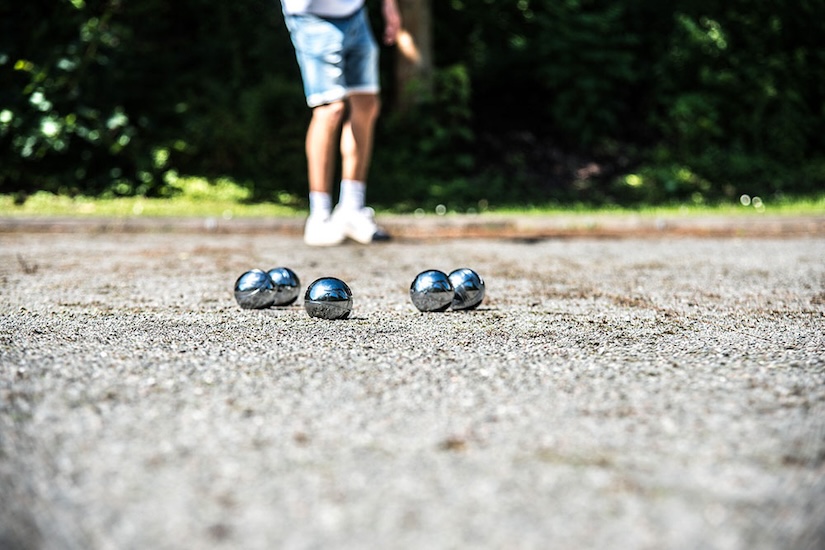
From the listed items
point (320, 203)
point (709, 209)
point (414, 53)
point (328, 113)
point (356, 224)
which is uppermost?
point (414, 53)

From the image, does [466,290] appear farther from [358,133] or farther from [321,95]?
[358,133]

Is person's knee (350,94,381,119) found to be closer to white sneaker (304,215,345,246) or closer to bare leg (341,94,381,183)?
bare leg (341,94,381,183)

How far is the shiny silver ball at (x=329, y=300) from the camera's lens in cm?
308

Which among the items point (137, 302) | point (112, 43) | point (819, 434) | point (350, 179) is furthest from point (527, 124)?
point (819, 434)

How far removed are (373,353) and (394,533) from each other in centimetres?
119

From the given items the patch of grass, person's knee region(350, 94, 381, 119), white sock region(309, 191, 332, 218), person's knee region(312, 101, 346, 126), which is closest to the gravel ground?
white sock region(309, 191, 332, 218)

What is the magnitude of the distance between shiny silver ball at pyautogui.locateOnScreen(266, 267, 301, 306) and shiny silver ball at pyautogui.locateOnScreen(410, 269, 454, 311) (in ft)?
1.54

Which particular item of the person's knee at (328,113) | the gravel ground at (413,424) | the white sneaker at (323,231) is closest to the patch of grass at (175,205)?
the white sneaker at (323,231)

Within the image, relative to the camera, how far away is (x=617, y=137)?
1049cm

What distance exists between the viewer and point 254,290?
334 centimetres

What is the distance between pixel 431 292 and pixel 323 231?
2305mm

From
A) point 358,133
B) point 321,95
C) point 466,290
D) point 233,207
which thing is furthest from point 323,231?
point 233,207

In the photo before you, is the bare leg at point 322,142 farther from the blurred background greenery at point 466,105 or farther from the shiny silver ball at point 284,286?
the blurred background greenery at point 466,105

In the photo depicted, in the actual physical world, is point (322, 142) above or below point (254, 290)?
above
